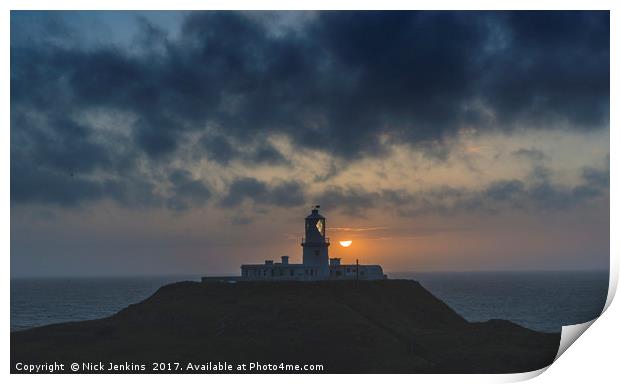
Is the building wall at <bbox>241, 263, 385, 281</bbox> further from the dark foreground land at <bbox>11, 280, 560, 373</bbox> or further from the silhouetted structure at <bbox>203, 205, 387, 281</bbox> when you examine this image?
the dark foreground land at <bbox>11, 280, 560, 373</bbox>

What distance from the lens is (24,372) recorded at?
1757 inches

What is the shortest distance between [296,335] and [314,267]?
13.9 meters

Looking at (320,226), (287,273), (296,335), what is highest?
(320,226)

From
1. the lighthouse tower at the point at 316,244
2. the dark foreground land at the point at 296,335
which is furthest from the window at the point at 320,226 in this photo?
the dark foreground land at the point at 296,335

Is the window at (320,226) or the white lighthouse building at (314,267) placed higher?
the window at (320,226)

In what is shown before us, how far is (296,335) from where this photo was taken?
51.0m

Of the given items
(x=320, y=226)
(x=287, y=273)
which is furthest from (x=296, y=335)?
(x=320, y=226)

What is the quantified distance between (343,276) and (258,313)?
1329 centimetres

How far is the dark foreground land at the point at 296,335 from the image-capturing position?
47906 mm

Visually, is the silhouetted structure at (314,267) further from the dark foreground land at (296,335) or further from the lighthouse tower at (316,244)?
the dark foreground land at (296,335)

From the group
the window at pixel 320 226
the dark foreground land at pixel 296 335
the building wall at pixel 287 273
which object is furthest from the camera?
the window at pixel 320 226

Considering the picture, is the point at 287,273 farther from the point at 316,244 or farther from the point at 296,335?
Result: the point at 296,335
